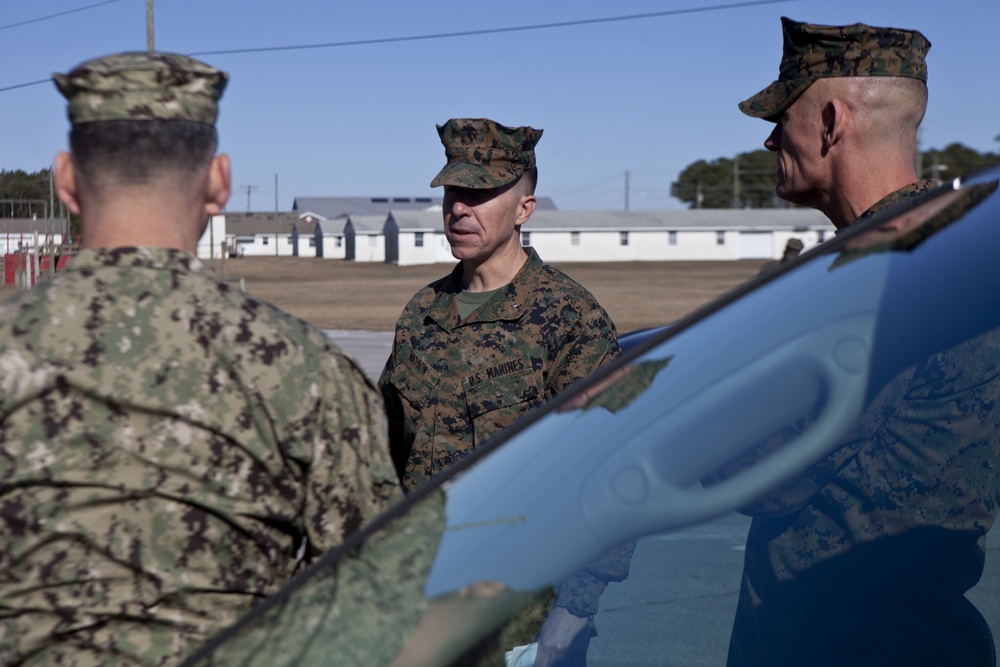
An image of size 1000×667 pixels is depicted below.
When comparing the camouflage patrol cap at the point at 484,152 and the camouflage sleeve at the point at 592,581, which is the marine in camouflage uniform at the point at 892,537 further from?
the camouflage patrol cap at the point at 484,152

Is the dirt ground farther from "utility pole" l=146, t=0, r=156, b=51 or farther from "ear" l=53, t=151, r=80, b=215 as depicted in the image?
"ear" l=53, t=151, r=80, b=215

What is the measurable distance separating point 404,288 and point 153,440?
44.1m

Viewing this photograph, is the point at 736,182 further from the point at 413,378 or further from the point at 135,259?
the point at 135,259

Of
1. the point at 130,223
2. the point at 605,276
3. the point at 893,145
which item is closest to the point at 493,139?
the point at 893,145

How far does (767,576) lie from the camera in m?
1.78

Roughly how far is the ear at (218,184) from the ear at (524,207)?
7.25 feet

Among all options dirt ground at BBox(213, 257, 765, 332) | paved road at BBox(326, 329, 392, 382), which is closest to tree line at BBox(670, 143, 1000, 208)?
dirt ground at BBox(213, 257, 765, 332)

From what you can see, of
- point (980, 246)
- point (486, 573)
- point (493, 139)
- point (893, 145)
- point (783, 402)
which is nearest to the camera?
point (486, 573)

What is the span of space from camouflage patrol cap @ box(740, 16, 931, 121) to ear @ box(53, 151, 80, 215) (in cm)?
166

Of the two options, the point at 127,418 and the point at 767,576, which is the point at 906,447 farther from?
the point at 127,418

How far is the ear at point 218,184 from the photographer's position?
1.97m

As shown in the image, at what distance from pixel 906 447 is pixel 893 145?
1164 millimetres

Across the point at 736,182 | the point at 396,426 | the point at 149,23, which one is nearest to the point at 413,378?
the point at 396,426

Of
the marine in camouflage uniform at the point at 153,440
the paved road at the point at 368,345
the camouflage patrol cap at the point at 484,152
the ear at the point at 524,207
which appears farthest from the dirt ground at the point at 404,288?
the marine in camouflage uniform at the point at 153,440
